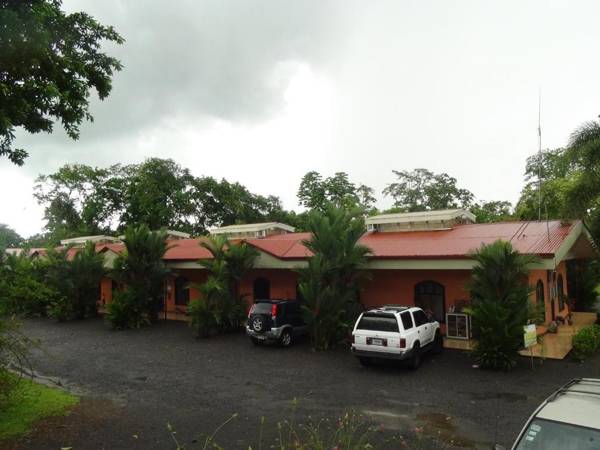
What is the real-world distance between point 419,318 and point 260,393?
5.55 metres

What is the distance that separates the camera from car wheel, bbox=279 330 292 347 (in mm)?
16281

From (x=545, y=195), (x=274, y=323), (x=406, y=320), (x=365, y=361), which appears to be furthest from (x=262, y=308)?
(x=545, y=195)

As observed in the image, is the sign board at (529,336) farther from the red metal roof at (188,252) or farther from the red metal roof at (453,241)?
the red metal roof at (188,252)

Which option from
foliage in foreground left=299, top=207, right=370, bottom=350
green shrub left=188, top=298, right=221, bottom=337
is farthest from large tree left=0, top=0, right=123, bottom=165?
green shrub left=188, top=298, right=221, bottom=337

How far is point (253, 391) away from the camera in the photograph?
37.0 ft

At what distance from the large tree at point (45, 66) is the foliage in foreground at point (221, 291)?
10060mm

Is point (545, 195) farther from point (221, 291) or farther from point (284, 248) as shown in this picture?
point (221, 291)

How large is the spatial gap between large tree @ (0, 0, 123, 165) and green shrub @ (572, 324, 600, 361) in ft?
49.9

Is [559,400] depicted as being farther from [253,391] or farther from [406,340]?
[253,391]

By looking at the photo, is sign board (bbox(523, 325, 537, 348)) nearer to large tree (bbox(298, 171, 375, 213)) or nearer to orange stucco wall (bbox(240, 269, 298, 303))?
orange stucco wall (bbox(240, 269, 298, 303))

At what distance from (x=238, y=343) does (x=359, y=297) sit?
5.35 m

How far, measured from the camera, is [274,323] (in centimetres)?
1598

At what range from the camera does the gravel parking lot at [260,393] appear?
845cm

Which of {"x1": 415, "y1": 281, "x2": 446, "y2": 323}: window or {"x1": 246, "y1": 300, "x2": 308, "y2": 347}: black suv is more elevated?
{"x1": 415, "y1": 281, "x2": 446, "y2": 323}: window
